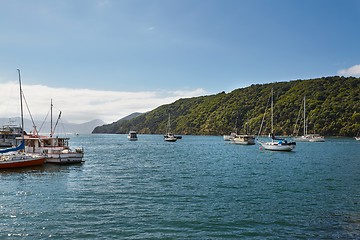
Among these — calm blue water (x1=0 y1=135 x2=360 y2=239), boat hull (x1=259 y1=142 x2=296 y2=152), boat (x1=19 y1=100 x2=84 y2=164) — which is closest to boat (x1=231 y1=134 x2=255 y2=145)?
boat hull (x1=259 y1=142 x2=296 y2=152)

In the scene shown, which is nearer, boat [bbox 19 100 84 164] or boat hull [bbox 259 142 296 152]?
boat [bbox 19 100 84 164]

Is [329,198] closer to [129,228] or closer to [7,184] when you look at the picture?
[129,228]

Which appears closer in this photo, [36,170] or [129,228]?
[129,228]

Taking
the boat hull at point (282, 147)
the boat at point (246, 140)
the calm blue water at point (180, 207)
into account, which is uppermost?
the boat at point (246, 140)

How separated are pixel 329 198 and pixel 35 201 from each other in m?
24.4

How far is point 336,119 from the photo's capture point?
641 feet

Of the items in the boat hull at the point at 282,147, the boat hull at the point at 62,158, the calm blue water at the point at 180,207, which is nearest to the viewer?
the calm blue water at the point at 180,207

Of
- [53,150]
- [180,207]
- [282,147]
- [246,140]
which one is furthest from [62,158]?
[246,140]

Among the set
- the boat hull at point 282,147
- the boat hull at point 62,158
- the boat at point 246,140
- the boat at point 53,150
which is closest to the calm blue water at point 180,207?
the boat hull at point 62,158

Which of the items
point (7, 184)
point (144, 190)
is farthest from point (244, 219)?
point (7, 184)

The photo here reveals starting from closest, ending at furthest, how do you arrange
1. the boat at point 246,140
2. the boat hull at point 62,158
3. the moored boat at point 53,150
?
the boat hull at point 62,158 < the moored boat at point 53,150 < the boat at point 246,140

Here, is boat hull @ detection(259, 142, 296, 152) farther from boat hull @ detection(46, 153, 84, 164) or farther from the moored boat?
boat hull @ detection(46, 153, 84, 164)

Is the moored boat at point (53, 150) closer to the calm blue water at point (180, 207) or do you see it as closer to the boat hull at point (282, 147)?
the calm blue water at point (180, 207)

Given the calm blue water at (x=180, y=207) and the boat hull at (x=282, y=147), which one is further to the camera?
the boat hull at (x=282, y=147)
